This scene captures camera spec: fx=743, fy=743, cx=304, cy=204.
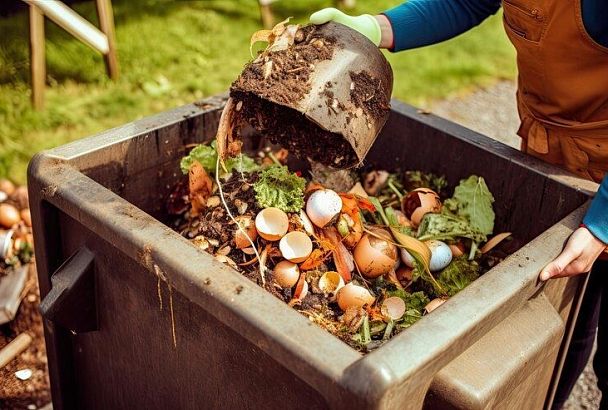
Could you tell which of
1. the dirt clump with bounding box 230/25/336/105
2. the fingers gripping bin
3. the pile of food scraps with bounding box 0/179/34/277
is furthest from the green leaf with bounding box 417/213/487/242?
the pile of food scraps with bounding box 0/179/34/277

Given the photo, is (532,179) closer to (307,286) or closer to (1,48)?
(307,286)

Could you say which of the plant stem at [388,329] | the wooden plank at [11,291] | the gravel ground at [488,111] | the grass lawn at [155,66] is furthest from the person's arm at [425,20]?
the gravel ground at [488,111]

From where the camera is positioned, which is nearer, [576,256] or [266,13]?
[576,256]

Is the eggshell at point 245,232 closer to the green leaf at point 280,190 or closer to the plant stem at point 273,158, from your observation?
the green leaf at point 280,190

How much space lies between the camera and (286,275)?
1.90 meters

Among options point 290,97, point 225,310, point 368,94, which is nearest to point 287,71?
point 290,97

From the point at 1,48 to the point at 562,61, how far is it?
404cm

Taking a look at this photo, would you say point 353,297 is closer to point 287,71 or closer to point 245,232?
point 245,232

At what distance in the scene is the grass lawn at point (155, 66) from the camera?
4.19 m

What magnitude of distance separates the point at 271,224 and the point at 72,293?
0.52 m

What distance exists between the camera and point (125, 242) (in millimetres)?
1657

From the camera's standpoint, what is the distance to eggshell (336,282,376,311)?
73.3 inches

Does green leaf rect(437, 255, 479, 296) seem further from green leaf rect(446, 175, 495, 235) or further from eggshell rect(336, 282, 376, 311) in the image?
eggshell rect(336, 282, 376, 311)

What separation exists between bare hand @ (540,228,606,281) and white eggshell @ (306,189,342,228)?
581 millimetres
